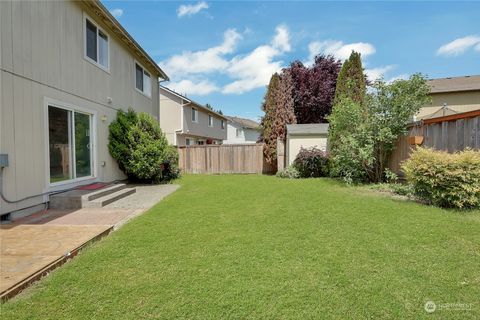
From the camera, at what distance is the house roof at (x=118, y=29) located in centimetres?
770

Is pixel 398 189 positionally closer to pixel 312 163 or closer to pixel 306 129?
pixel 312 163

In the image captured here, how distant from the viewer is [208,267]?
3125 mm

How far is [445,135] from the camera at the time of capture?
7191mm

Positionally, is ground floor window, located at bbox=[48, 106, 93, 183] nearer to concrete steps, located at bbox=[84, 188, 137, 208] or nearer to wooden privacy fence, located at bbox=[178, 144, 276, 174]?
concrete steps, located at bbox=[84, 188, 137, 208]

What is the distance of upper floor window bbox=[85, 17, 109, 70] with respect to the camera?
7.87 meters

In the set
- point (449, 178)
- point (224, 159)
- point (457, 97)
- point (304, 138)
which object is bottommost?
point (449, 178)

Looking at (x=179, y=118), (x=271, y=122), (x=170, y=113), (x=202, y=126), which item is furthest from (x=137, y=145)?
(x=202, y=126)

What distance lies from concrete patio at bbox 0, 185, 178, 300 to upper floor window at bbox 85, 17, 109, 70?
15.7ft

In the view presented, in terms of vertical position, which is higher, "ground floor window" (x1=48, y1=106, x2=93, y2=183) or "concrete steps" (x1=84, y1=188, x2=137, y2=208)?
"ground floor window" (x1=48, y1=106, x2=93, y2=183)

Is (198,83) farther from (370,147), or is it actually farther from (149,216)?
(149,216)

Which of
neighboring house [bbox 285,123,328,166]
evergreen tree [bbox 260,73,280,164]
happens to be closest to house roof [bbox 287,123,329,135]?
neighboring house [bbox 285,123,328,166]

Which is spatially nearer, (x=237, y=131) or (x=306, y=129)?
(x=306, y=129)

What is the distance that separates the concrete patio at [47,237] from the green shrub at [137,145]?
117 inches

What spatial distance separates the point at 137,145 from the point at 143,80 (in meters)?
4.55
